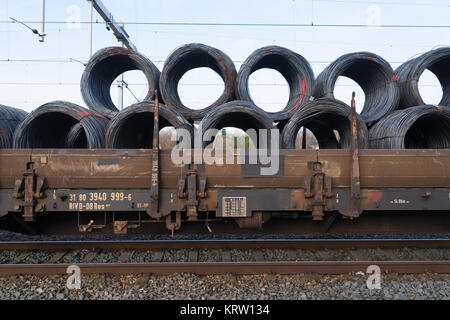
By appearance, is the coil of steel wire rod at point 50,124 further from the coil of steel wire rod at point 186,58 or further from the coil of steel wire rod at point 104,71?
the coil of steel wire rod at point 186,58

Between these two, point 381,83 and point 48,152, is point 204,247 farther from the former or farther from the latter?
point 381,83

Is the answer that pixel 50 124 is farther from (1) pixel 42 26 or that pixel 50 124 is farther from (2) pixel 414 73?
(2) pixel 414 73

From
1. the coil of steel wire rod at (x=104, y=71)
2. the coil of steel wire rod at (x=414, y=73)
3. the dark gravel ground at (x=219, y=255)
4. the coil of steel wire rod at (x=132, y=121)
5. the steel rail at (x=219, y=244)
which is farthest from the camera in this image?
the coil of steel wire rod at (x=104, y=71)

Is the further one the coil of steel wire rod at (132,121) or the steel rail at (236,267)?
the coil of steel wire rod at (132,121)

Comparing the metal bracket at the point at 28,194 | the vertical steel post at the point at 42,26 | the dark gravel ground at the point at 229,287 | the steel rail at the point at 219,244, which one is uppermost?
the vertical steel post at the point at 42,26

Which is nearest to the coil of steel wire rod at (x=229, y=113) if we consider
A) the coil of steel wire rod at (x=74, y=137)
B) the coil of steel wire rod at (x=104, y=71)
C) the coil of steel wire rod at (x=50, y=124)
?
the coil of steel wire rod at (x=104, y=71)

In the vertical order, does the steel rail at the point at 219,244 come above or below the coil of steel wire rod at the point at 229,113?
below

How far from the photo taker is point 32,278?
4441 mm

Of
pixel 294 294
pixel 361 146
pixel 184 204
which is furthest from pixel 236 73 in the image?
pixel 294 294

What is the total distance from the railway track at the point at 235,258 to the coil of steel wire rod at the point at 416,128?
87.3 inches

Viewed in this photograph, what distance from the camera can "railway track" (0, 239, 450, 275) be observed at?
4594 mm

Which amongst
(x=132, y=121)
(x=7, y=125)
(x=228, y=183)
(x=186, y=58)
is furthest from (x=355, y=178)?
(x=7, y=125)

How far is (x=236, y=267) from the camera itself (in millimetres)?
4645

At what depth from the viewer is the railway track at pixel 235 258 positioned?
459cm
